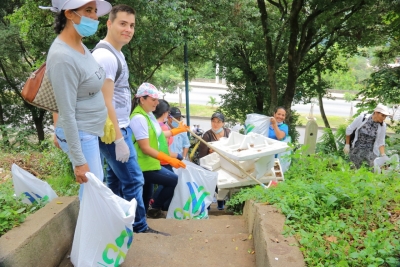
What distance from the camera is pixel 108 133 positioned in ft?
8.61

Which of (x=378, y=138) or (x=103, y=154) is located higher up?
(x=103, y=154)

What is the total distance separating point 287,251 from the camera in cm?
214

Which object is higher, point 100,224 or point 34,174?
point 100,224

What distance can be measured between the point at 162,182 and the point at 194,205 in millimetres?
492

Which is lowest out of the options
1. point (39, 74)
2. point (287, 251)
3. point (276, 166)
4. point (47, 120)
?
point (47, 120)

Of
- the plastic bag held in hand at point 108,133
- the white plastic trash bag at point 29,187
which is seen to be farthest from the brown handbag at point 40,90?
the white plastic trash bag at point 29,187

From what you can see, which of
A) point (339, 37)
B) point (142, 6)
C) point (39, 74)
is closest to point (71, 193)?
point (39, 74)

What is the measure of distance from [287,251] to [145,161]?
5.98ft

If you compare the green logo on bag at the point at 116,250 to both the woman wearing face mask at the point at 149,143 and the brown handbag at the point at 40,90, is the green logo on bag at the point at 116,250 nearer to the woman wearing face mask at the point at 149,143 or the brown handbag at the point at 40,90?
the brown handbag at the point at 40,90

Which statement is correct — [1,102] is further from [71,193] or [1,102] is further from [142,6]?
[71,193]

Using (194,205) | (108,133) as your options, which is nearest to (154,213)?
(194,205)

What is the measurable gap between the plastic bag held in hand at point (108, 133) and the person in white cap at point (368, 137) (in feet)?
13.6

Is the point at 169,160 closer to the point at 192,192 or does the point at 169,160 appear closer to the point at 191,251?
the point at 192,192

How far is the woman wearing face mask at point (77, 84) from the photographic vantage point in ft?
6.78
